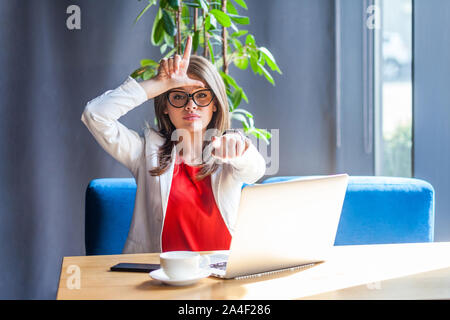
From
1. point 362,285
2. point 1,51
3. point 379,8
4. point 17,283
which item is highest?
point 379,8

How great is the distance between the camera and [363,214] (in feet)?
5.98

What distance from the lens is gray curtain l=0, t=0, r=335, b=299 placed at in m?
2.21

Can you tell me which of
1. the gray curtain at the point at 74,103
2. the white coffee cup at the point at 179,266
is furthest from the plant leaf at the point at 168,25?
the white coffee cup at the point at 179,266

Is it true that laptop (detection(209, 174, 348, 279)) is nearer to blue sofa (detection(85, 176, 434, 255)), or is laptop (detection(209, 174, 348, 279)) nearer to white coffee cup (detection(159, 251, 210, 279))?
white coffee cup (detection(159, 251, 210, 279))

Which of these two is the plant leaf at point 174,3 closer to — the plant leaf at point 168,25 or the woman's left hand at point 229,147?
the plant leaf at point 168,25

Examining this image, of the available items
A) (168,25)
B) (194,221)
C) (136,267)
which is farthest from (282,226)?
(168,25)

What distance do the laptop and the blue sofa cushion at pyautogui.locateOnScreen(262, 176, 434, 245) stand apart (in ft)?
2.68

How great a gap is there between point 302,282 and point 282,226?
12 centimetres

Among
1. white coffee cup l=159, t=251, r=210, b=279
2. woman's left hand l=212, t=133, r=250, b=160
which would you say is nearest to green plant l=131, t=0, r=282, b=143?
woman's left hand l=212, t=133, r=250, b=160

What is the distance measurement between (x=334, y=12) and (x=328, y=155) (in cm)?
90

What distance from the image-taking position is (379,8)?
8.86ft
